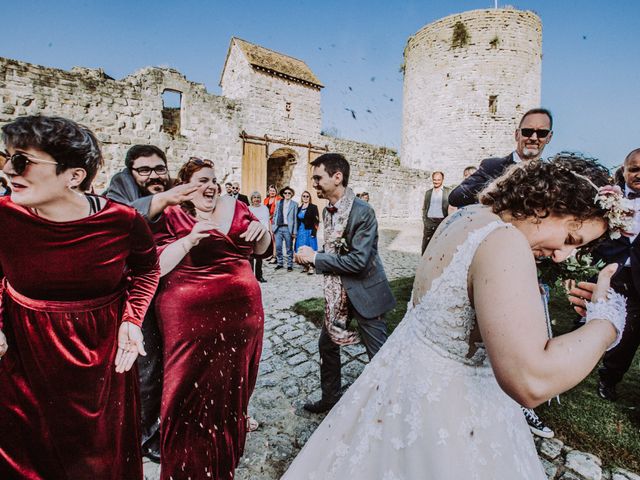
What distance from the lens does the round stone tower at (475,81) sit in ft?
72.4

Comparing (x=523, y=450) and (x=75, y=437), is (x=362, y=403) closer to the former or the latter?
(x=523, y=450)

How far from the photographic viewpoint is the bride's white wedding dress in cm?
117

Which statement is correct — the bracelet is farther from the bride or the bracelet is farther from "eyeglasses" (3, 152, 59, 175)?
"eyeglasses" (3, 152, 59, 175)

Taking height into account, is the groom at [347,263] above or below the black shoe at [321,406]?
above

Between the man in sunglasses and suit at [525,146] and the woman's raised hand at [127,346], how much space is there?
9.40 ft

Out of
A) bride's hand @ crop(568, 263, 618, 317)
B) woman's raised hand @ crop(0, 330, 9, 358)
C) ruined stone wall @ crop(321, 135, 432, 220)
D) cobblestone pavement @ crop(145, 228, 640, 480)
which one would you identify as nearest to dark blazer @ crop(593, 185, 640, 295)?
cobblestone pavement @ crop(145, 228, 640, 480)

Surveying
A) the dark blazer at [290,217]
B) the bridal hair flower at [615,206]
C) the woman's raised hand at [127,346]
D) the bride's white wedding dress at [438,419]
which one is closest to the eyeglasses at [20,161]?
the woman's raised hand at [127,346]

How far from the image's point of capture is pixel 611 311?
1132mm

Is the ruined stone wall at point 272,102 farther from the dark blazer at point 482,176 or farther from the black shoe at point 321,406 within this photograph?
the black shoe at point 321,406

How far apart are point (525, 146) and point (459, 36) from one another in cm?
2431

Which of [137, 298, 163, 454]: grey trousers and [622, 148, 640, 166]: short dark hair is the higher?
[622, 148, 640, 166]: short dark hair

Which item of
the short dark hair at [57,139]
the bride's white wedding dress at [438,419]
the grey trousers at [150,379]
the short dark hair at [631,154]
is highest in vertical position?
the short dark hair at [631,154]

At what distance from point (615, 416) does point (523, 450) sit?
2.64 m

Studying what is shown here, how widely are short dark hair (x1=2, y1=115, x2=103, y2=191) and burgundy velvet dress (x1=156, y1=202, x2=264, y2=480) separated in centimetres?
91
